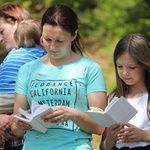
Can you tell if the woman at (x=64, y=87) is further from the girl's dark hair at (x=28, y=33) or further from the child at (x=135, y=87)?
the girl's dark hair at (x=28, y=33)

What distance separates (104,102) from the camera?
14.4 feet

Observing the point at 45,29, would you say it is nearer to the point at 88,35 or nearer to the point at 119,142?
the point at 119,142

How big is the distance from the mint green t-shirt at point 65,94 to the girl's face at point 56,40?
0.39ft

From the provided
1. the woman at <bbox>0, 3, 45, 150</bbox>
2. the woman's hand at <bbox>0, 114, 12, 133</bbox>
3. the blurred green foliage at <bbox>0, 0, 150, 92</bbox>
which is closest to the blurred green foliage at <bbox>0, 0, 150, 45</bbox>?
the blurred green foliage at <bbox>0, 0, 150, 92</bbox>

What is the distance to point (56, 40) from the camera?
4309mm

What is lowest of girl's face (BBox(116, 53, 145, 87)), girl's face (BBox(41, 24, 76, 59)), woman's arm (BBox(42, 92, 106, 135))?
woman's arm (BBox(42, 92, 106, 135))

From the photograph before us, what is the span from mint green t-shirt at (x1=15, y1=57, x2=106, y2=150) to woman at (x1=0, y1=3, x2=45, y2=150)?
13.4 inches

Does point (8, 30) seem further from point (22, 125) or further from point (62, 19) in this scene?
point (22, 125)

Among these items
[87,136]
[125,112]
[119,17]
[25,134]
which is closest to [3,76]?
[25,134]

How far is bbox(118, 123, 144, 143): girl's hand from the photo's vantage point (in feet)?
13.8

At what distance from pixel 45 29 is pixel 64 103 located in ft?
1.76

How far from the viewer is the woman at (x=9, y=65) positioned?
4723 mm

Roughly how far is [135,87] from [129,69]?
0.19 metres

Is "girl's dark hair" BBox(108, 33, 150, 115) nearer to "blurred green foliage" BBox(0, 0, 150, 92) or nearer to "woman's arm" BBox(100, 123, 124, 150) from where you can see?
"woman's arm" BBox(100, 123, 124, 150)
